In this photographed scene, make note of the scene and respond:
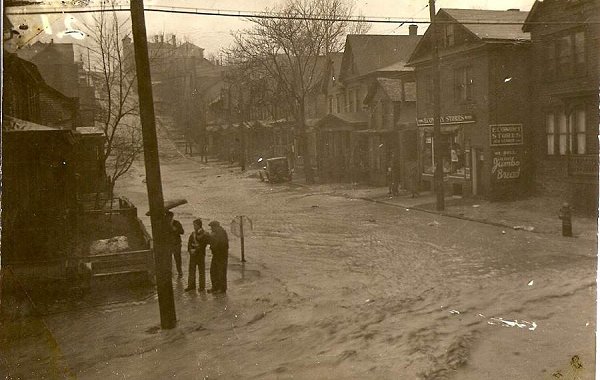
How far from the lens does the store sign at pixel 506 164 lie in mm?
15844

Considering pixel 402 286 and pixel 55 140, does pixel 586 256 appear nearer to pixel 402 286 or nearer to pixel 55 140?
pixel 402 286

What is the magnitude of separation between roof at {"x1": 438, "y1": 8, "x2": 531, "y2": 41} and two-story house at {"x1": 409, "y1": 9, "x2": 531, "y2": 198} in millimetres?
37

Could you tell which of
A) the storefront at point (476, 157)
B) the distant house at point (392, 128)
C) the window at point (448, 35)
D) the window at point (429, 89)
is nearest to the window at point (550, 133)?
the storefront at point (476, 157)

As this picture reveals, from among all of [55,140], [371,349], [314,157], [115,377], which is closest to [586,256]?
[371,349]

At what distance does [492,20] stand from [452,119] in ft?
19.3

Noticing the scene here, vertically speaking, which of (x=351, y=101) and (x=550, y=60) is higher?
(x=351, y=101)

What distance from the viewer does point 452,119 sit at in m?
18.4

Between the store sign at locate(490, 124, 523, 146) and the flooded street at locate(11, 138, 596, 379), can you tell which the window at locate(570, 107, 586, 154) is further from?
the flooded street at locate(11, 138, 596, 379)

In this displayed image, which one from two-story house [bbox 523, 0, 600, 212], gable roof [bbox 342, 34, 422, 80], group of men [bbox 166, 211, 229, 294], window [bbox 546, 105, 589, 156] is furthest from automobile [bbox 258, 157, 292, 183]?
gable roof [bbox 342, 34, 422, 80]

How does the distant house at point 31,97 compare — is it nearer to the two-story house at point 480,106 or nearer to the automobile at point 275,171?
the automobile at point 275,171

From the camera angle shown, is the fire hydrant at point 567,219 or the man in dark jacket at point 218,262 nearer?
the man in dark jacket at point 218,262

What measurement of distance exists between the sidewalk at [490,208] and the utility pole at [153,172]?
939 cm

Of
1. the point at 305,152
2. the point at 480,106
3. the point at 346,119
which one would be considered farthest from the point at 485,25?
the point at 346,119

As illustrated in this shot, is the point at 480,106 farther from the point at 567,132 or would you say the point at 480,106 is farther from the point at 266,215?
the point at 266,215
